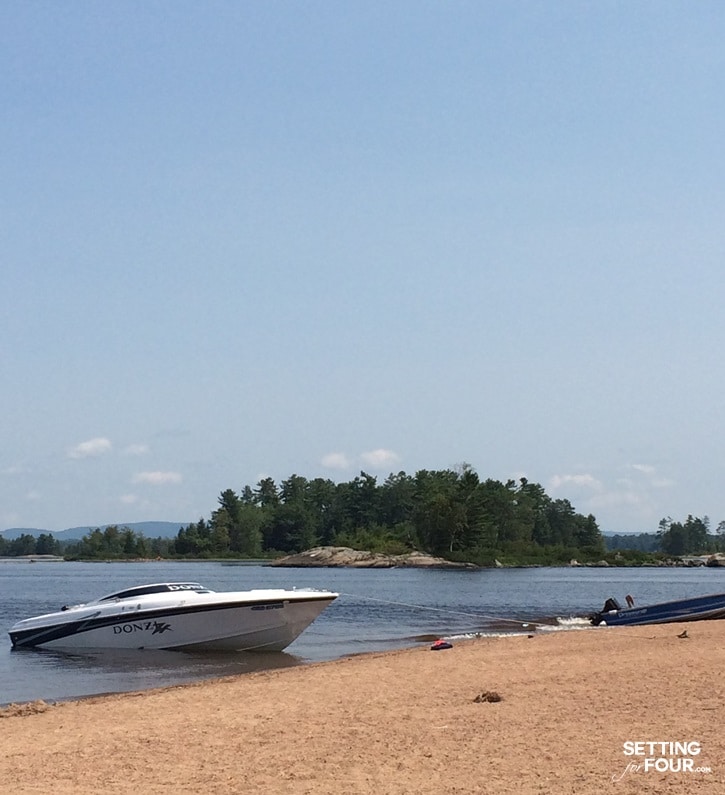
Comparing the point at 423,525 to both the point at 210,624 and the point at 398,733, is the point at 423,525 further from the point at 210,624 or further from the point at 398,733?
the point at 398,733

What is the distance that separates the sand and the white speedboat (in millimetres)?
8748

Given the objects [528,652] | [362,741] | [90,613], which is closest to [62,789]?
[362,741]

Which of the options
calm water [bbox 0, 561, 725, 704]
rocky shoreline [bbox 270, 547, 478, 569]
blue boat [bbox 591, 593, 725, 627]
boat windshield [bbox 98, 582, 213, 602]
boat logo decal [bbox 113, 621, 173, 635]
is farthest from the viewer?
rocky shoreline [bbox 270, 547, 478, 569]

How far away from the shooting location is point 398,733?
1320 cm

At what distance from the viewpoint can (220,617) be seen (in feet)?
98.5

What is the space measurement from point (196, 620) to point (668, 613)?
15.4m

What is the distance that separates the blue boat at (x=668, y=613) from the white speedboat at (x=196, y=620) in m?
9.84

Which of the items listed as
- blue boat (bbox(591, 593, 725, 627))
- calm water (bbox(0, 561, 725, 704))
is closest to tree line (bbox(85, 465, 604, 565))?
calm water (bbox(0, 561, 725, 704))

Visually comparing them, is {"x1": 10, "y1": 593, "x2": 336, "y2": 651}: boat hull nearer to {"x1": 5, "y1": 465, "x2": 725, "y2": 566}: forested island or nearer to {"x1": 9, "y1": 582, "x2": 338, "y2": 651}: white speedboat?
{"x1": 9, "y1": 582, "x2": 338, "y2": 651}: white speedboat

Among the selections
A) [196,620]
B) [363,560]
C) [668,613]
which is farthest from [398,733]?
[363,560]

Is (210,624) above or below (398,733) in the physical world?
below

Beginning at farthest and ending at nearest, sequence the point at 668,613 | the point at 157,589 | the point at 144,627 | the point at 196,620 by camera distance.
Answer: the point at 668,613
the point at 157,589
the point at 144,627
the point at 196,620

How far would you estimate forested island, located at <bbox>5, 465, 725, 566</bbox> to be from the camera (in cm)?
14325

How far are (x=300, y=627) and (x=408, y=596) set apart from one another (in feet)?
122
